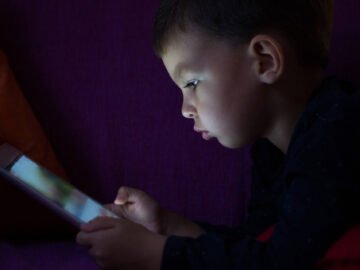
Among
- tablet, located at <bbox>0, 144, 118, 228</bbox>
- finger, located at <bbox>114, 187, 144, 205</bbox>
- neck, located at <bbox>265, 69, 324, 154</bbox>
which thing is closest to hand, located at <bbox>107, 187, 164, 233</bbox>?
finger, located at <bbox>114, 187, 144, 205</bbox>

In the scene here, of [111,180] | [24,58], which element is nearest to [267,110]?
[111,180]

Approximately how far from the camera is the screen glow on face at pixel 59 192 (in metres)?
0.86

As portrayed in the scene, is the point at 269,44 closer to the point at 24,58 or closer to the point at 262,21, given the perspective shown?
the point at 262,21

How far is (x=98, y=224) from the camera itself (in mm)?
831

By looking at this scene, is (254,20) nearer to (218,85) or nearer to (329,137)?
(218,85)

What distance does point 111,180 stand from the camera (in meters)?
1.13

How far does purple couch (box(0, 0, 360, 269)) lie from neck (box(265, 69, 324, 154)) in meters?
0.19

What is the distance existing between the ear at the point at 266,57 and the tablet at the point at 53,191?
28cm

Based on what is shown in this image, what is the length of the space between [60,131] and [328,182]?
0.55 m

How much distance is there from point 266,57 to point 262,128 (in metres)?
0.11

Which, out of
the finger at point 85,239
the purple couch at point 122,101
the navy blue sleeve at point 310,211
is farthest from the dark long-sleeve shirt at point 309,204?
the purple couch at point 122,101

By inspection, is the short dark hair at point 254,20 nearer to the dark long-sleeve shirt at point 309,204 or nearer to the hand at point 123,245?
the dark long-sleeve shirt at point 309,204

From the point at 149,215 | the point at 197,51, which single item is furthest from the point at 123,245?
the point at 197,51

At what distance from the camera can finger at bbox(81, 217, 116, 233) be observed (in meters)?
0.83
